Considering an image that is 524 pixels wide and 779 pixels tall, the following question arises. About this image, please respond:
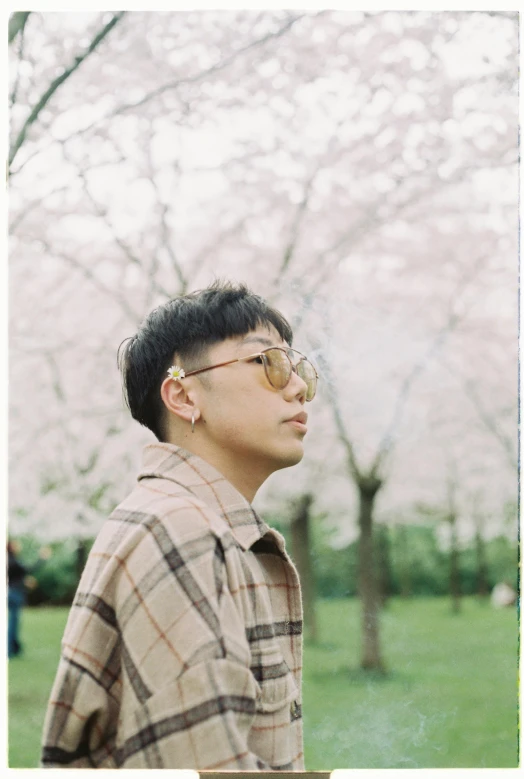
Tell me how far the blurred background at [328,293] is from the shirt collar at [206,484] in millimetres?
1146

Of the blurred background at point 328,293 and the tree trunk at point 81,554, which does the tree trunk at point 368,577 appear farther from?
the tree trunk at point 81,554

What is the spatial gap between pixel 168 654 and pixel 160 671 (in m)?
0.02

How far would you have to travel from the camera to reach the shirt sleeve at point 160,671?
1.05 metres

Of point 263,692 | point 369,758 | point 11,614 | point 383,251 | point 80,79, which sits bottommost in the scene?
point 369,758

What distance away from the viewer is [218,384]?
53.2 inches

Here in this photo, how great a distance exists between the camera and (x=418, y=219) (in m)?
3.38

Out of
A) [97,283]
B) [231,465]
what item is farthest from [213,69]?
[231,465]

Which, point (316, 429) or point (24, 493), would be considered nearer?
point (24, 493)

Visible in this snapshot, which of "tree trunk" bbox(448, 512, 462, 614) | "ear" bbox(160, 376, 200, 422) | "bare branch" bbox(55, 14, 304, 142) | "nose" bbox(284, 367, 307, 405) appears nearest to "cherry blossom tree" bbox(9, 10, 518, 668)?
"bare branch" bbox(55, 14, 304, 142)

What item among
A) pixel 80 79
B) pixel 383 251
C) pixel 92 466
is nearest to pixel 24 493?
pixel 92 466

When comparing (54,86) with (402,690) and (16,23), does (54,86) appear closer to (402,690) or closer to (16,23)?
(16,23)

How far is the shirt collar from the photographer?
124 centimetres

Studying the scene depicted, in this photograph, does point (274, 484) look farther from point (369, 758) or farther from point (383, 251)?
point (369, 758)

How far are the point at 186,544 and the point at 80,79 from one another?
1.80m
